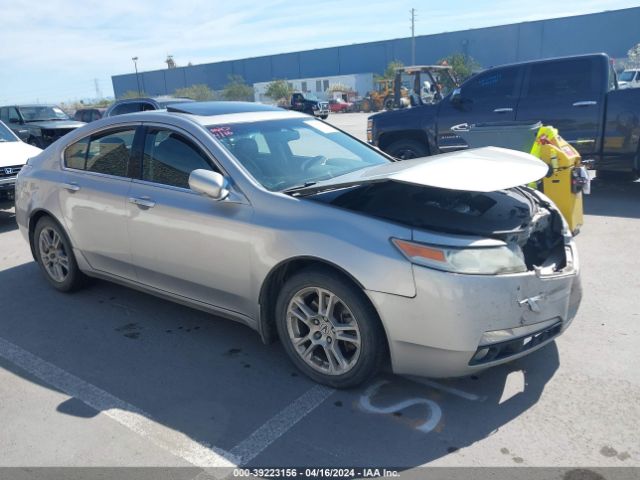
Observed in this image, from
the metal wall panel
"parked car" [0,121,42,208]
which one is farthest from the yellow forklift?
the metal wall panel

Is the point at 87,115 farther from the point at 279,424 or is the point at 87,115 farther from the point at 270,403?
the point at 279,424

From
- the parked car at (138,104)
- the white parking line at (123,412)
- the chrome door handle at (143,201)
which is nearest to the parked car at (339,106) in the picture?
the parked car at (138,104)

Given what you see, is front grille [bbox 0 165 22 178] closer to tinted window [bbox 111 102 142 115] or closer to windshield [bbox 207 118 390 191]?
tinted window [bbox 111 102 142 115]

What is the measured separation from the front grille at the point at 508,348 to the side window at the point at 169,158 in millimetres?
2145

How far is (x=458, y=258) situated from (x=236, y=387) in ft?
5.23

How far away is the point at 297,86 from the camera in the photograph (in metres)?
67.8

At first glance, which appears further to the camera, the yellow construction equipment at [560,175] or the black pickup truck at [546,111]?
the black pickup truck at [546,111]

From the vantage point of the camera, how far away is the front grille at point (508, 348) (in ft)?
9.64

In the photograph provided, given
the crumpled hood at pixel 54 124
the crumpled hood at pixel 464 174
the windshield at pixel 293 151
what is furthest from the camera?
the crumpled hood at pixel 54 124

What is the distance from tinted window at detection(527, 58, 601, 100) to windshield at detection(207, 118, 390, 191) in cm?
489

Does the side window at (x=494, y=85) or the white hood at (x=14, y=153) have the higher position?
the side window at (x=494, y=85)

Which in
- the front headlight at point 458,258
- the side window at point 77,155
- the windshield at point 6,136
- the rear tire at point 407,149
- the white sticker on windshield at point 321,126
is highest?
the white sticker on windshield at point 321,126

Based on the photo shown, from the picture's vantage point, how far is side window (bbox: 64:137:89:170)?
15.7 feet

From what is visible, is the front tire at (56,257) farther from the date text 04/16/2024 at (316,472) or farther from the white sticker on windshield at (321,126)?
the date text 04/16/2024 at (316,472)
